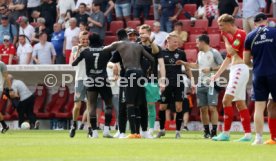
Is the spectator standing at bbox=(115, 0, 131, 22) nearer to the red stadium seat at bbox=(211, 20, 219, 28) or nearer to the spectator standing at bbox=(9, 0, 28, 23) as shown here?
the red stadium seat at bbox=(211, 20, 219, 28)

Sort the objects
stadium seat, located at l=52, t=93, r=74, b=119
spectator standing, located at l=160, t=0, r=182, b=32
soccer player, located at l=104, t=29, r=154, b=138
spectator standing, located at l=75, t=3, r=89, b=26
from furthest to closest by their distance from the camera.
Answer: spectator standing, located at l=75, t=3, r=89, b=26
stadium seat, located at l=52, t=93, r=74, b=119
spectator standing, located at l=160, t=0, r=182, b=32
soccer player, located at l=104, t=29, r=154, b=138

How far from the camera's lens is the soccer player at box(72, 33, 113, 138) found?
22391mm

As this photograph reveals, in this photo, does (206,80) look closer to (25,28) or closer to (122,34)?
(122,34)

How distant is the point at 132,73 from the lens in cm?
2119

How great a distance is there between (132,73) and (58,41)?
12.2m

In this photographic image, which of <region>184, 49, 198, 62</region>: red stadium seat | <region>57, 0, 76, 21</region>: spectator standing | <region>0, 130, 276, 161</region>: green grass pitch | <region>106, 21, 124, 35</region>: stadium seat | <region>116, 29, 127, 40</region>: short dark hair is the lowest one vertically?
<region>0, 130, 276, 161</region>: green grass pitch

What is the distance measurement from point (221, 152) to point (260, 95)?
2.47 m

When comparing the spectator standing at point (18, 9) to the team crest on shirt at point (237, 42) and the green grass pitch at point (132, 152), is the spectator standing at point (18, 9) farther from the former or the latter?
the green grass pitch at point (132, 152)

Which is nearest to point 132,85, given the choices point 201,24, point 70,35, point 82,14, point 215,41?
point 215,41

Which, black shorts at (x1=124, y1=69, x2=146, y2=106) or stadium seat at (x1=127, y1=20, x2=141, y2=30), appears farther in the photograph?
stadium seat at (x1=127, y1=20, x2=141, y2=30)

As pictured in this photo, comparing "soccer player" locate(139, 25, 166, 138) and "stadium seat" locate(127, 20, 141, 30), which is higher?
"stadium seat" locate(127, 20, 141, 30)

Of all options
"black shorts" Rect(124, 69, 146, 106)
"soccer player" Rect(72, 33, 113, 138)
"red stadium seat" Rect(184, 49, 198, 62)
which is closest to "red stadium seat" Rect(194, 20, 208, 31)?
"red stadium seat" Rect(184, 49, 198, 62)

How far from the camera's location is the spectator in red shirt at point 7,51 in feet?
108

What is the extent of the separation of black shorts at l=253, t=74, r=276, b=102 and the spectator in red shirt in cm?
1626
